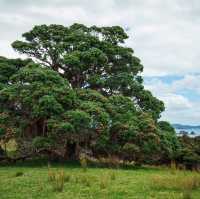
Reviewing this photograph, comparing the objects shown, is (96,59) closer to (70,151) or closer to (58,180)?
(70,151)

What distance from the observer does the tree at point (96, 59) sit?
26.2m

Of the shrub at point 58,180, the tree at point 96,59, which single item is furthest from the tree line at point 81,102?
the shrub at point 58,180

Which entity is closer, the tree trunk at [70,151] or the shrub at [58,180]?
the shrub at [58,180]

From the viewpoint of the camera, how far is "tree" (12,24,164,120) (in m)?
26.2

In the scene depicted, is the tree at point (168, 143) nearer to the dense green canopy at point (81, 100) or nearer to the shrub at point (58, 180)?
the dense green canopy at point (81, 100)

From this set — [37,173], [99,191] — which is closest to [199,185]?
[99,191]

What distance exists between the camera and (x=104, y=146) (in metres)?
23.5

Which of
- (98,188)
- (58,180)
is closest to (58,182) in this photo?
(58,180)

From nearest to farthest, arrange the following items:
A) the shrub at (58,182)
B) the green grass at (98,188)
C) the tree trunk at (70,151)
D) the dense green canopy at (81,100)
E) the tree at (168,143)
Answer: the green grass at (98,188) < the shrub at (58,182) < the dense green canopy at (81,100) < the tree at (168,143) < the tree trunk at (70,151)

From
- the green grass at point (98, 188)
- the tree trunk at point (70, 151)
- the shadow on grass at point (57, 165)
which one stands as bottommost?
the green grass at point (98, 188)

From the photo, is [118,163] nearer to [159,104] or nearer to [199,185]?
[159,104]

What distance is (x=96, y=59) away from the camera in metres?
25.5

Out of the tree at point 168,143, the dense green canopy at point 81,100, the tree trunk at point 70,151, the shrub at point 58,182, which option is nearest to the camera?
the shrub at point 58,182

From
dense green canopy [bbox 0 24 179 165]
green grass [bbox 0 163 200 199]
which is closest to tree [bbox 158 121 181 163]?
dense green canopy [bbox 0 24 179 165]
